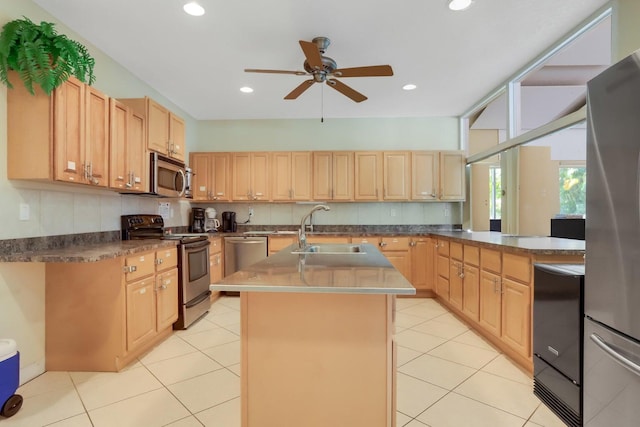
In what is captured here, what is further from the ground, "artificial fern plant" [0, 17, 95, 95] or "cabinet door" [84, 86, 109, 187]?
"artificial fern plant" [0, 17, 95, 95]

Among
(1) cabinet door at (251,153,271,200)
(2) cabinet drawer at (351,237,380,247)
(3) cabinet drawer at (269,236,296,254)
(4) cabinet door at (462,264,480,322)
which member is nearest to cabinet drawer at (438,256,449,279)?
(4) cabinet door at (462,264,480,322)

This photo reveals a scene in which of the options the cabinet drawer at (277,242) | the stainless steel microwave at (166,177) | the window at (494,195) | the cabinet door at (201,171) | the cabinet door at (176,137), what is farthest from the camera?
the window at (494,195)

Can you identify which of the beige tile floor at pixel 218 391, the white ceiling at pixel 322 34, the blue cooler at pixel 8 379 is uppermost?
the white ceiling at pixel 322 34

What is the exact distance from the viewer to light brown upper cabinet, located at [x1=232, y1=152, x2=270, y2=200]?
15.2ft

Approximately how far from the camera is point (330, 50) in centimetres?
288

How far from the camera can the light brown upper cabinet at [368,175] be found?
456 cm

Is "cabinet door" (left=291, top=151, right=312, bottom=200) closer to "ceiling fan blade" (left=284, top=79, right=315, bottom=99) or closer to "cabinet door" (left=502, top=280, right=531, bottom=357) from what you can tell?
"ceiling fan blade" (left=284, top=79, right=315, bottom=99)

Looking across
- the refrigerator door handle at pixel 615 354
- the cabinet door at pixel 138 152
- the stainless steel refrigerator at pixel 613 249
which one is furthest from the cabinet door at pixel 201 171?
the refrigerator door handle at pixel 615 354

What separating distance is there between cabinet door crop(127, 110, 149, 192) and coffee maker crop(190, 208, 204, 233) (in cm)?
157

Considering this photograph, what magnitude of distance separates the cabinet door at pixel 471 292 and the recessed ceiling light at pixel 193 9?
129 inches

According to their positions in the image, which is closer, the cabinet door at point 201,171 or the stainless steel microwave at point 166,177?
A: the stainless steel microwave at point 166,177

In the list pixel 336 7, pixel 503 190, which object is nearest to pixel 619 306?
pixel 336 7

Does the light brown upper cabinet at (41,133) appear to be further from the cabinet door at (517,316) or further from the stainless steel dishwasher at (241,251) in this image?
the cabinet door at (517,316)

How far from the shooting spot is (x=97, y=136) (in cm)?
240
